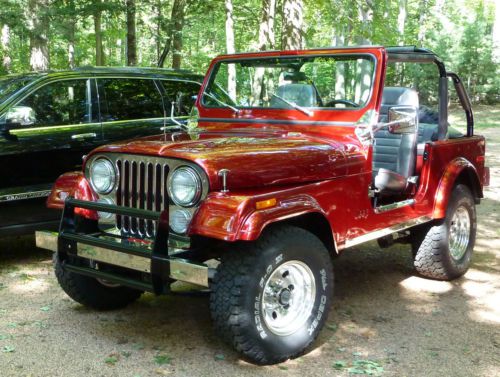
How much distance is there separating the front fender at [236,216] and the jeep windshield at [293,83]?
1442 millimetres

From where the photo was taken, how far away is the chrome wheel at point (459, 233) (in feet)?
17.6

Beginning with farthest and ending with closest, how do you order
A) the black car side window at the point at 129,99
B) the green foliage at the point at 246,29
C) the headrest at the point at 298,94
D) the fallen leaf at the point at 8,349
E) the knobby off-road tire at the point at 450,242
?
the green foliage at the point at 246,29 → the black car side window at the point at 129,99 → the knobby off-road tire at the point at 450,242 → the headrest at the point at 298,94 → the fallen leaf at the point at 8,349

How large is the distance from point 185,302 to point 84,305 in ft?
2.55

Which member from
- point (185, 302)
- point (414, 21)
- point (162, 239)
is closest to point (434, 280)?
point (185, 302)

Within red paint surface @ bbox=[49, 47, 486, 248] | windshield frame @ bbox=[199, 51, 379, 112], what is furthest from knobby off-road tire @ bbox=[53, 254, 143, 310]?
windshield frame @ bbox=[199, 51, 379, 112]

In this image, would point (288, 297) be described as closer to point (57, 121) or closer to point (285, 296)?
point (285, 296)

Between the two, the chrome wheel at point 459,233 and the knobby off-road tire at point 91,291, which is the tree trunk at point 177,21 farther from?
the knobby off-road tire at point 91,291

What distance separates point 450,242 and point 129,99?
12.0 feet

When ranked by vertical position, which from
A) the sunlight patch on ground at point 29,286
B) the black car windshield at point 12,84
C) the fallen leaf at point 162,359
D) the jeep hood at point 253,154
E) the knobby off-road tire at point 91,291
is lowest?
the sunlight patch on ground at point 29,286

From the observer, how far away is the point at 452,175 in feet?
16.4

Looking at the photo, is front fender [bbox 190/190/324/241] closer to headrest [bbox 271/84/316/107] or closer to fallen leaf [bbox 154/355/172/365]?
fallen leaf [bbox 154/355/172/365]

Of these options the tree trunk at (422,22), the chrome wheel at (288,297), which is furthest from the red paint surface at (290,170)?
the tree trunk at (422,22)

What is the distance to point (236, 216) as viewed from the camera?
314 cm

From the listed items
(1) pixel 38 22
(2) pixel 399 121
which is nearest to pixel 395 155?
(2) pixel 399 121
